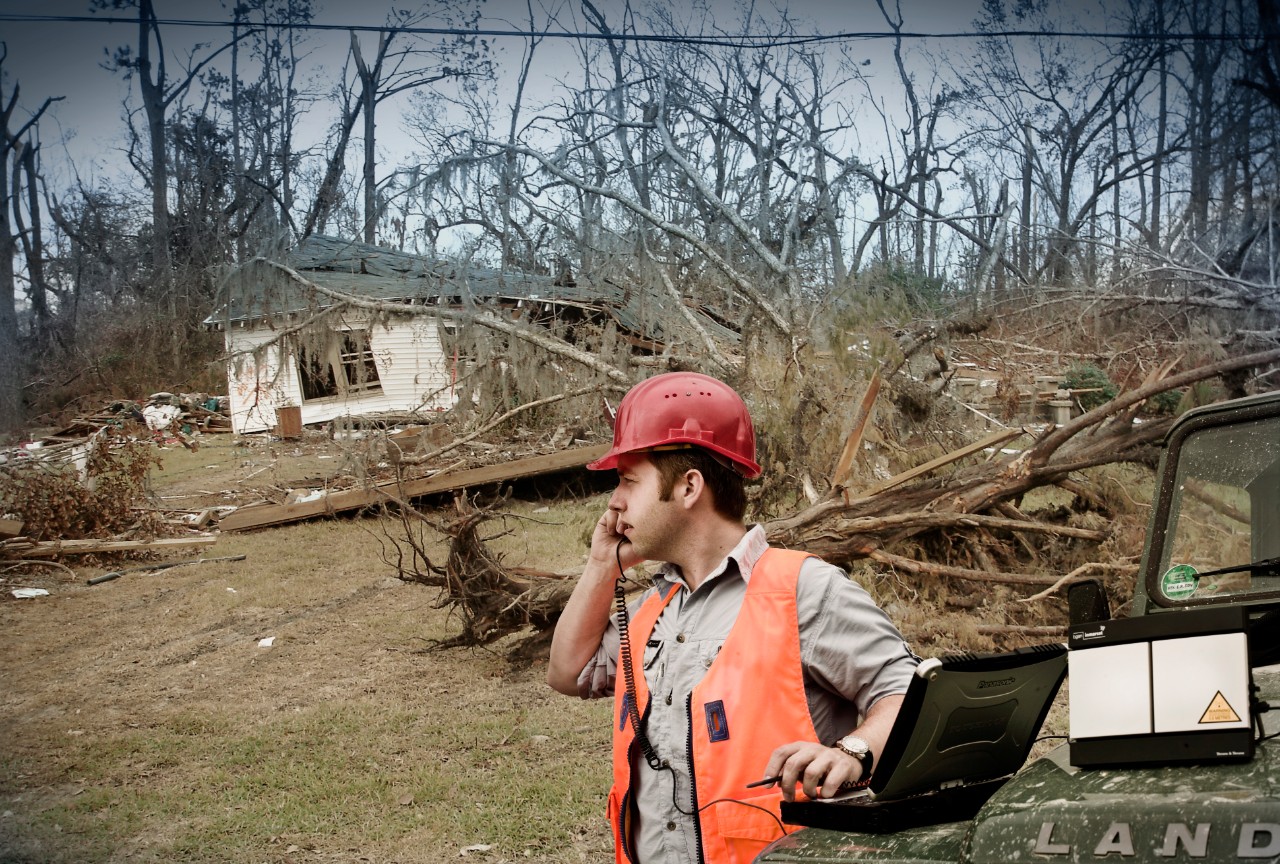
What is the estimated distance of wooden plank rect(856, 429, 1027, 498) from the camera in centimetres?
724

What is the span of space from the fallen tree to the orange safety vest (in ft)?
15.4

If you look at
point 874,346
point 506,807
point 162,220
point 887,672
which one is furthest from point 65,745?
point 874,346

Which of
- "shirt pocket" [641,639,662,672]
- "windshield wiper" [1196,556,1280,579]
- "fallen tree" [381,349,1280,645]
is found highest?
"windshield wiper" [1196,556,1280,579]

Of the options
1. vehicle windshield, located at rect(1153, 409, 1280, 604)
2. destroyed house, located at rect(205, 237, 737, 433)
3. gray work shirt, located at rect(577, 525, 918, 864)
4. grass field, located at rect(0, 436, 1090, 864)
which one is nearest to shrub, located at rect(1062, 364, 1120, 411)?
grass field, located at rect(0, 436, 1090, 864)

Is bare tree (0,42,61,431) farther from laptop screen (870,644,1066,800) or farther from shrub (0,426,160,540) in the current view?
laptop screen (870,644,1066,800)

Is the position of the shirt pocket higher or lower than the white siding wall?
lower

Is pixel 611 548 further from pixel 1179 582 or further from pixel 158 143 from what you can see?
pixel 158 143

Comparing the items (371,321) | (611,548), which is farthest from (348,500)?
(611,548)

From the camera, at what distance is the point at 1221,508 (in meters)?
2.66

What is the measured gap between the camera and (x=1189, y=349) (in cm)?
923

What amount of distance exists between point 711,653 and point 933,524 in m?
5.37

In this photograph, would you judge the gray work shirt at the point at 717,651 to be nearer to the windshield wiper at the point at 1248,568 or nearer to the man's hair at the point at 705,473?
the man's hair at the point at 705,473

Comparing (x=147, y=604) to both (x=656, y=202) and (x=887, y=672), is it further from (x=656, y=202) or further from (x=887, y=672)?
(x=887, y=672)

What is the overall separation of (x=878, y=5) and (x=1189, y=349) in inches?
166
